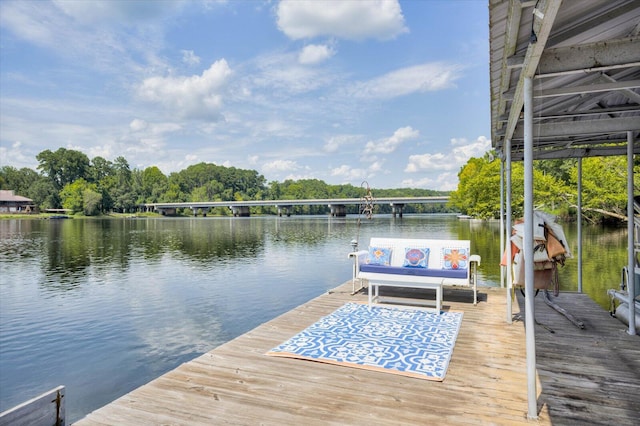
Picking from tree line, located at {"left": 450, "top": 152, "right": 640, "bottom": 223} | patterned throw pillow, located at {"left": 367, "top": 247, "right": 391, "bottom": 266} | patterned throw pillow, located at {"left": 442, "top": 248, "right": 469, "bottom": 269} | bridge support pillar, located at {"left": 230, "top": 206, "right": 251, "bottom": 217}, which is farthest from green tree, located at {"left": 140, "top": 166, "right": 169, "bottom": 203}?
patterned throw pillow, located at {"left": 442, "top": 248, "right": 469, "bottom": 269}

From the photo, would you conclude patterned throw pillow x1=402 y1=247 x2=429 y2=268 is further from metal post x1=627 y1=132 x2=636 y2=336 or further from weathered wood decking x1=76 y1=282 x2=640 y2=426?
metal post x1=627 y1=132 x2=636 y2=336

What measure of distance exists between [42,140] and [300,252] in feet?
287

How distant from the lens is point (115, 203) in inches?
3324

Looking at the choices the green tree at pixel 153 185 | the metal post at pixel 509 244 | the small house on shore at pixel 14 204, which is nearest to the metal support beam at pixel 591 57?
the metal post at pixel 509 244

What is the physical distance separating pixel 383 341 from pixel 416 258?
2.86m

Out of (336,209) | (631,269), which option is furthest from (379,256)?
(336,209)

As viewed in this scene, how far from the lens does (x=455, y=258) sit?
7098 mm

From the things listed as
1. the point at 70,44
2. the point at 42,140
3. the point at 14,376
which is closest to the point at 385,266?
the point at 14,376

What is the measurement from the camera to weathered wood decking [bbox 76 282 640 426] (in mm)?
2910

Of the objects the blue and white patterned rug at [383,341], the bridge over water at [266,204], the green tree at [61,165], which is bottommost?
the blue and white patterned rug at [383,341]

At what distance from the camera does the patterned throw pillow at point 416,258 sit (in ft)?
23.8

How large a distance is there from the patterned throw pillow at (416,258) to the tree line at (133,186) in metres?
64.8

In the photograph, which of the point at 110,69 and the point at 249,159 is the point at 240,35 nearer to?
the point at 110,69

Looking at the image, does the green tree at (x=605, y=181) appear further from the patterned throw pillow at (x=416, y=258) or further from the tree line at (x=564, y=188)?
the patterned throw pillow at (x=416, y=258)
